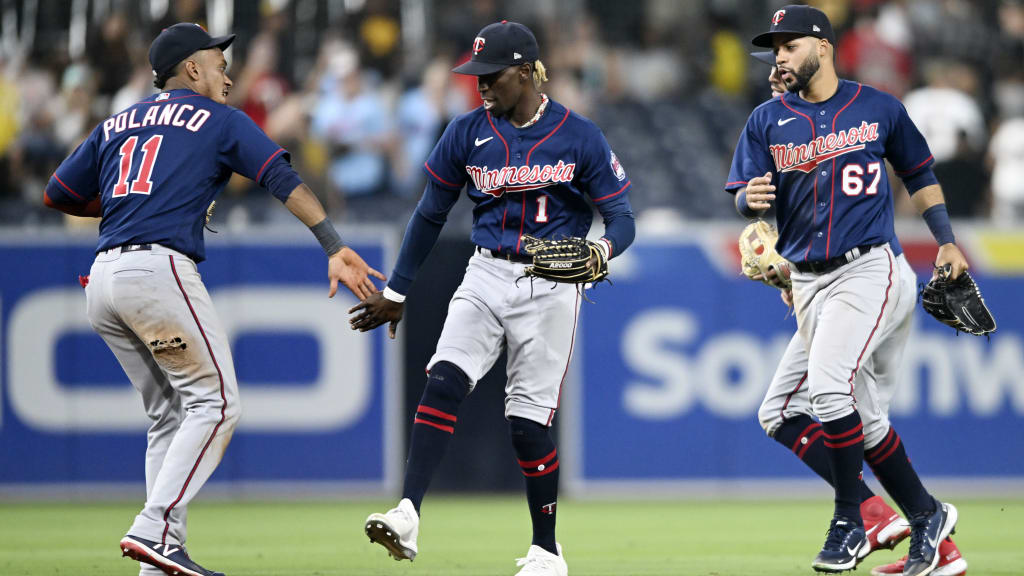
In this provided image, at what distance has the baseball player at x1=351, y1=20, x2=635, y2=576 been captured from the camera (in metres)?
5.72

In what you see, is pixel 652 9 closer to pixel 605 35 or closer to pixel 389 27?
pixel 605 35

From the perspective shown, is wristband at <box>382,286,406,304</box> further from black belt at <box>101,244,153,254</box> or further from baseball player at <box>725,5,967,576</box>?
baseball player at <box>725,5,967,576</box>

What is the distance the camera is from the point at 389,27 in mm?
14195

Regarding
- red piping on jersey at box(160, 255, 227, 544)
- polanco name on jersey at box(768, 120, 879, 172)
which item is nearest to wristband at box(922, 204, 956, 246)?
polanco name on jersey at box(768, 120, 879, 172)

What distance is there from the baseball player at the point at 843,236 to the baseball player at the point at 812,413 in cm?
3

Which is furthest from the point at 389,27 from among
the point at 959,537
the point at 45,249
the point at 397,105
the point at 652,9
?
the point at 959,537

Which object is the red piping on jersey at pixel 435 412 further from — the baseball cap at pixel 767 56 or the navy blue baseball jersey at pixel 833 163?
the baseball cap at pixel 767 56

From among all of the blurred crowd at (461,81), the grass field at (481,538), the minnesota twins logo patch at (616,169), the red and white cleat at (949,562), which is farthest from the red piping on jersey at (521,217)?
the blurred crowd at (461,81)

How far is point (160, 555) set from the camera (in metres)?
5.30

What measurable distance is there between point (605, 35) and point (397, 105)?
11.8ft

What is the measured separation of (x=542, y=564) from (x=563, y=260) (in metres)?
1.28

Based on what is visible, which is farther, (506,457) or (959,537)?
(506,457)

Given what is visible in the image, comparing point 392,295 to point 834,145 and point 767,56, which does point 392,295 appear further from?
point 767,56

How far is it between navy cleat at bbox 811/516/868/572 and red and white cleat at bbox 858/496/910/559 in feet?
0.86
